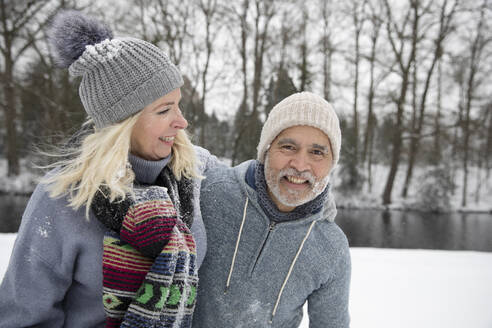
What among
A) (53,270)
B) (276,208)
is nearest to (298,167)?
(276,208)

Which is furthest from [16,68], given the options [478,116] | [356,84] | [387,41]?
[478,116]

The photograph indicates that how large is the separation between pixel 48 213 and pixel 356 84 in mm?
21010

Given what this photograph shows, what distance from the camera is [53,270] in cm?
123

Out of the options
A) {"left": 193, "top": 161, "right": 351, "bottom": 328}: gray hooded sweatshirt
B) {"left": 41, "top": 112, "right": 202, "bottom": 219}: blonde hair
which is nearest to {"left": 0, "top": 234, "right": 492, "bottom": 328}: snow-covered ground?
{"left": 193, "top": 161, "right": 351, "bottom": 328}: gray hooded sweatshirt

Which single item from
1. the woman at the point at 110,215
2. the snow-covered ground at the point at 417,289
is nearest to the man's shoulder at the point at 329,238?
the woman at the point at 110,215

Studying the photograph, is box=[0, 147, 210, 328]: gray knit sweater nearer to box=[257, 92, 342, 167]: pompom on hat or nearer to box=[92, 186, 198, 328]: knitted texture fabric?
box=[92, 186, 198, 328]: knitted texture fabric

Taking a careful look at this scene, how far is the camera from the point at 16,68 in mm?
16531

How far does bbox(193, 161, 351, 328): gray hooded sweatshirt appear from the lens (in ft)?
5.78

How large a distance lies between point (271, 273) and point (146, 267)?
73cm

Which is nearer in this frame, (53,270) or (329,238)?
(53,270)

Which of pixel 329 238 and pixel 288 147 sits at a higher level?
pixel 288 147

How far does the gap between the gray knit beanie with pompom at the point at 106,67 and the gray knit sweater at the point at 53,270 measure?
0.45 meters

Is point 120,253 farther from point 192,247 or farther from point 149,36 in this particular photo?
point 149,36

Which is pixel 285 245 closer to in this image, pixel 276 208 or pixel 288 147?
pixel 276 208
